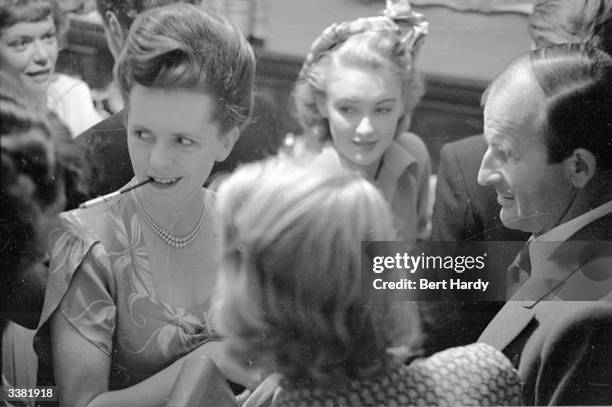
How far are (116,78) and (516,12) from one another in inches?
56.2

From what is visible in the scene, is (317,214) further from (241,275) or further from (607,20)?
(607,20)

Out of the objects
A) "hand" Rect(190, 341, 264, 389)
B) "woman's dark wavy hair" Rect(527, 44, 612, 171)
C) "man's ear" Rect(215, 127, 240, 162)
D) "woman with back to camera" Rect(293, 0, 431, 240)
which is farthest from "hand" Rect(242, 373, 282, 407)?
Result: "woman's dark wavy hair" Rect(527, 44, 612, 171)

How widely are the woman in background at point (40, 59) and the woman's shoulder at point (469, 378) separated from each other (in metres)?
1.45

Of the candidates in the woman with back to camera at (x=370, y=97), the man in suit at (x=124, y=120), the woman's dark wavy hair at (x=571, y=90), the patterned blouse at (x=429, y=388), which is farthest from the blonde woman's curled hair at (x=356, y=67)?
the patterned blouse at (x=429, y=388)

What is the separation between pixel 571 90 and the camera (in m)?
3.13

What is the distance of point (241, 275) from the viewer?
9.82ft

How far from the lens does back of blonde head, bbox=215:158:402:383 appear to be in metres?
2.88

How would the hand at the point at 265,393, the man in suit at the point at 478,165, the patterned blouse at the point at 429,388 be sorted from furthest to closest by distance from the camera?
1. the man in suit at the point at 478,165
2. the hand at the point at 265,393
3. the patterned blouse at the point at 429,388

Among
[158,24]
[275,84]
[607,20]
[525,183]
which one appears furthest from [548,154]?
[158,24]

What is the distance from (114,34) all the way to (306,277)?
111 cm

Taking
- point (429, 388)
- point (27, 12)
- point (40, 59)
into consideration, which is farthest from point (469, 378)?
point (27, 12)

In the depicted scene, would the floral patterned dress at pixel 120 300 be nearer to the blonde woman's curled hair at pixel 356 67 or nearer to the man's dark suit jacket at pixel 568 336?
the blonde woman's curled hair at pixel 356 67

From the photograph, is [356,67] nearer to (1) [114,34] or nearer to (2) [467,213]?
(2) [467,213]

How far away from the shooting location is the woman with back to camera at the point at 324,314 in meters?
2.87
